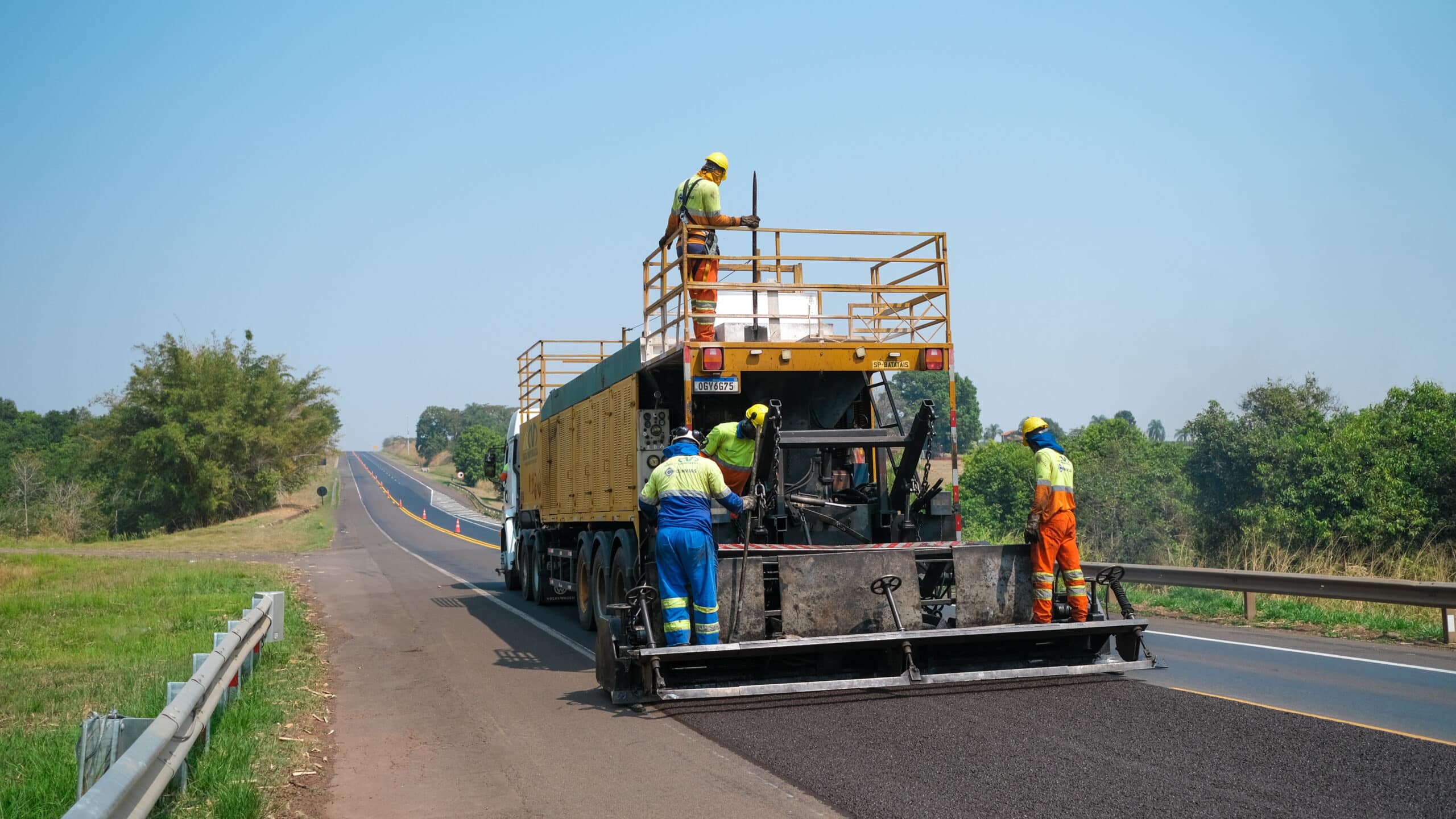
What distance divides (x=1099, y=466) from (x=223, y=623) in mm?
28538

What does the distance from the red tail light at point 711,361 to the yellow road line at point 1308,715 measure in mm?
4398

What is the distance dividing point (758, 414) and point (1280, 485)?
77.5 feet

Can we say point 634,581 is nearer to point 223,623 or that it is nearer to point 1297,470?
point 223,623

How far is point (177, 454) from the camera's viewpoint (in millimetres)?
59000

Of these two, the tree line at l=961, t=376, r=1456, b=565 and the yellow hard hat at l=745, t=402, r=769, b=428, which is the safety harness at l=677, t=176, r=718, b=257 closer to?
the yellow hard hat at l=745, t=402, r=769, b=428

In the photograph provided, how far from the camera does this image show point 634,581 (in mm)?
11023

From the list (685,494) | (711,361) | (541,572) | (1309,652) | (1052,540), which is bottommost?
(1309,652)

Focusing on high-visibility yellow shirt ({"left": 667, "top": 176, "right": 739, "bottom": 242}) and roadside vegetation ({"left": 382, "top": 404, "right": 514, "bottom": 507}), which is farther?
roadside vegetation ({"left": 382, "top": 404, "right": 514, "bottom": 507})

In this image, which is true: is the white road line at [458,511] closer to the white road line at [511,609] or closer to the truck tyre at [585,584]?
the white road line at [511,609]

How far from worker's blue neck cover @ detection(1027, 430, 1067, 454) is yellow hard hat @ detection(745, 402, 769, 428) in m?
2.30

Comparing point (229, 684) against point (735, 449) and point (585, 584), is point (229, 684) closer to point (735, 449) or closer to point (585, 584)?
point (735, 449)

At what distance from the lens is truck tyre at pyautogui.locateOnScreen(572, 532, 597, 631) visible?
1328 centimetres

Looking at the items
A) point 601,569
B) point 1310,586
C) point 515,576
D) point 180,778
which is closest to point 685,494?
point 601,569

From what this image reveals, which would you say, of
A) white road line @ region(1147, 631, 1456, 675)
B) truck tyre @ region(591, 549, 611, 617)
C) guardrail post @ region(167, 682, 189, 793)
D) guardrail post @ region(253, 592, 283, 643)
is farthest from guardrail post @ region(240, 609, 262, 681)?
white road line @ region(1147, 631, 1456, 675)
